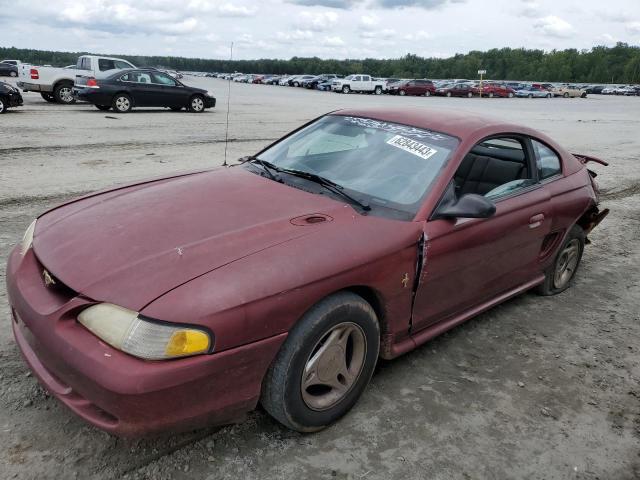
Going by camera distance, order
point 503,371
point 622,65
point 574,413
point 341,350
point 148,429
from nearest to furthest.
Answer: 1. point 148,429
2. point 341,350
3. point 574,413
4. point 503,371
5. point 622,65

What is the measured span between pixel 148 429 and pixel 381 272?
4.12 feet

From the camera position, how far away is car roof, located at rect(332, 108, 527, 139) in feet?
11.4

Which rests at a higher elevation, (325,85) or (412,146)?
(325,85)

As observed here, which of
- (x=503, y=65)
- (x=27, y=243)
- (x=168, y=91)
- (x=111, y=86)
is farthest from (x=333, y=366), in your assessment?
(x=503, y=65)

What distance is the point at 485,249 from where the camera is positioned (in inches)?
129

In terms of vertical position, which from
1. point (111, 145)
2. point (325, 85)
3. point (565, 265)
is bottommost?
point (111, 145)

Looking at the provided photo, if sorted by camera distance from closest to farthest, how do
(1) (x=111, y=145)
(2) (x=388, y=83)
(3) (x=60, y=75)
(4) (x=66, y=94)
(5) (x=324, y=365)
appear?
(5) (x=324, y=365) → (1) (x=111, y=145) → (3) (x=60, y=75) → (4) (x=66, y=94) → (2) (x=388, y=83)

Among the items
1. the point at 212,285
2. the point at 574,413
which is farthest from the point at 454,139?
the point at 212,285

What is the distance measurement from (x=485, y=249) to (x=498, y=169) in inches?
35.7

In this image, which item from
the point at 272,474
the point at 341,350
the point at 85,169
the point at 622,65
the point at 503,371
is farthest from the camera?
the point at 622,65

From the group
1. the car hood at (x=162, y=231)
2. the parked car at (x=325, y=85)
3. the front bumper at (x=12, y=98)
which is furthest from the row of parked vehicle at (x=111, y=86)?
the parked car at (x=325, y=85)

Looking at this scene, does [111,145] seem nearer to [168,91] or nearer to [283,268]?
[168,91]

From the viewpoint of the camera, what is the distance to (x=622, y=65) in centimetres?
11981

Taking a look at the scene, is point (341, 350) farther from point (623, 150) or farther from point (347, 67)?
point (347, 67)
